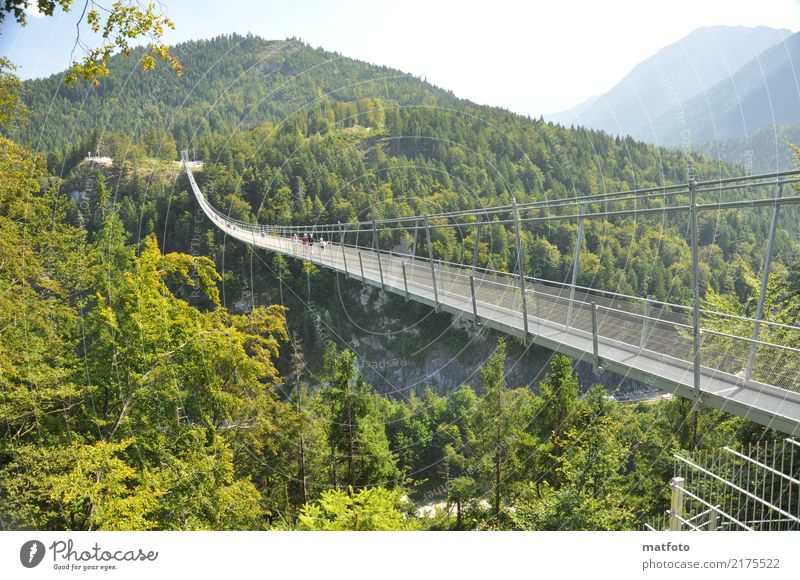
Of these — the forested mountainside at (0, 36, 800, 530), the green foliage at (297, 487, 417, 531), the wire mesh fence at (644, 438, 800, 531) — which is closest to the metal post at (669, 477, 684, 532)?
the wire mesh fence at (644, 438, 800, 531)

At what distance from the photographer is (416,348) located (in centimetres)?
2680

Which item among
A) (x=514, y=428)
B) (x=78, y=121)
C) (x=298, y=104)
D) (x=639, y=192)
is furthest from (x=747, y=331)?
(x=298, y=104)

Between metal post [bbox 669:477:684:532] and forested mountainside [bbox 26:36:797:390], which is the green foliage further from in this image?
forested mountainside [bbox 26:36:797:390]

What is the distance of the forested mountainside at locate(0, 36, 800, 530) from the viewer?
14.5 feet

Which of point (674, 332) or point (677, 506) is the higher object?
point (674, 332)

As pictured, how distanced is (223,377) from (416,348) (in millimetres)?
20335

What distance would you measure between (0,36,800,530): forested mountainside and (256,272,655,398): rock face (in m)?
4.85

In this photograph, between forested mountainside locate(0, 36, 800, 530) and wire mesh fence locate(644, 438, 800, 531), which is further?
forested mountainside locate(0, 36, 800, 530)

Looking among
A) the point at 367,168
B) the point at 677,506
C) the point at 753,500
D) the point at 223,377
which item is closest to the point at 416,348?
the point at 367,168

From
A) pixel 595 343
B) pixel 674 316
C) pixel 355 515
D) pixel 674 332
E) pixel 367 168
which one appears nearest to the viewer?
pixel 674 332

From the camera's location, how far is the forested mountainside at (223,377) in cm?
443

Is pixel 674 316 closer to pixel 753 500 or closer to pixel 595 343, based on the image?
pixel 595 343

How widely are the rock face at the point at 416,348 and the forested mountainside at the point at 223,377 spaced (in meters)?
4.85
